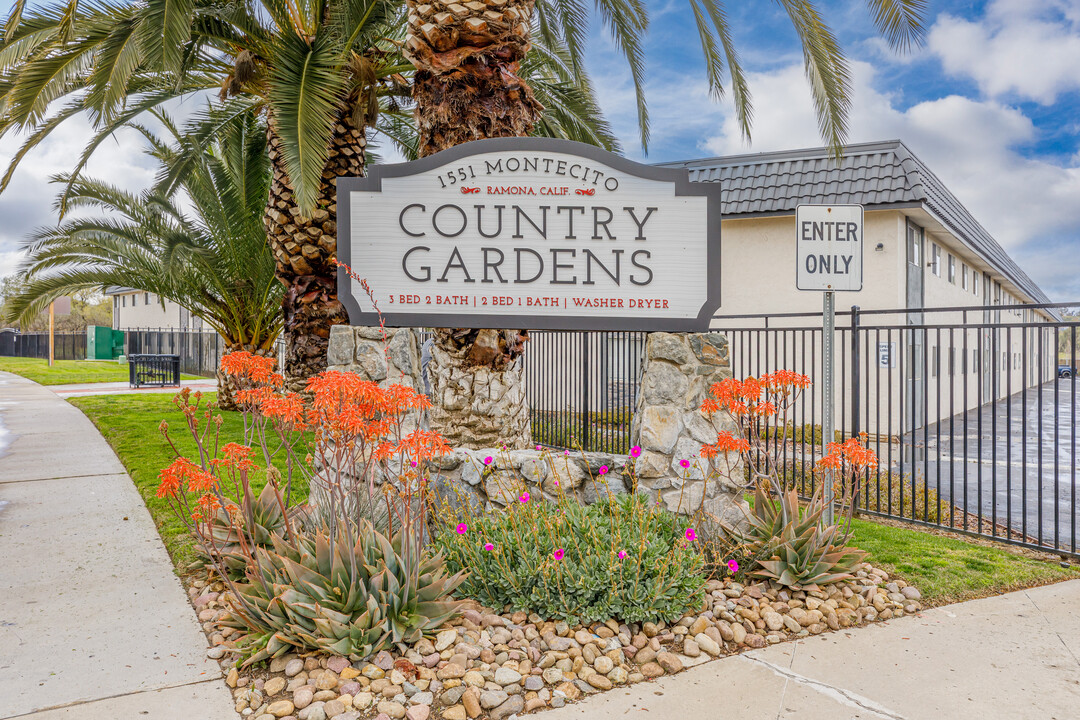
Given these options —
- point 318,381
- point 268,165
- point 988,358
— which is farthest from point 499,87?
point 988,358

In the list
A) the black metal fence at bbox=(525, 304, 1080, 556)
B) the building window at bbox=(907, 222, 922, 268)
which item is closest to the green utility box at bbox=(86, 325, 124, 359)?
the black metal fence at bbox=(525, 304, 1080, 556)

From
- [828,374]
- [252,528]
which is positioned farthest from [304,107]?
[828,374]

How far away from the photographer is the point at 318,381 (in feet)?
10.8

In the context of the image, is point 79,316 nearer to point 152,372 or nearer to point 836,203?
point 152,372

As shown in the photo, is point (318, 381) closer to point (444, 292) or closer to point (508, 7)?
point (444, 292)

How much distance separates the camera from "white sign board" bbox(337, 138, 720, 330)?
4.73 meters

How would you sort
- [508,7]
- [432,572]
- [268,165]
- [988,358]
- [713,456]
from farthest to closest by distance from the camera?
[988,358] < [268,165] < [508,7] < [713,456] < [432,572]

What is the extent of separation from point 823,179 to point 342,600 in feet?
42.3

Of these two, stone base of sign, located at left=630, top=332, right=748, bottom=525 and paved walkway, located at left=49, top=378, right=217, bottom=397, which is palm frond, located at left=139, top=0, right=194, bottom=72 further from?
paved walkway, located at left=49, top=378, right=217, bottom=397

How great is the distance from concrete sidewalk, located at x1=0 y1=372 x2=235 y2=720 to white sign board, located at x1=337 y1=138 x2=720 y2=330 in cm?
227

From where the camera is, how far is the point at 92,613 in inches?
154

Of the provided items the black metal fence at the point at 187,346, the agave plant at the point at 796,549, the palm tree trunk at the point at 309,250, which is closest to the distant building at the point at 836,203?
the palm tree trunk at the point at 309,250

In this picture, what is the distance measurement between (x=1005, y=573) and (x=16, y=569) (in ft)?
22.9

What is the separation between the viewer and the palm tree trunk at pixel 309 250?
9.42 m
